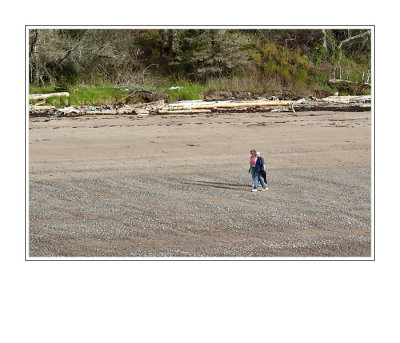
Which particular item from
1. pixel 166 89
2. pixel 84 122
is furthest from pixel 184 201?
pixel 166 89

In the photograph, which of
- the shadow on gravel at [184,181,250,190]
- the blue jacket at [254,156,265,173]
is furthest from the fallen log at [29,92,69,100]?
the blue jacket at [254,156,265,173]

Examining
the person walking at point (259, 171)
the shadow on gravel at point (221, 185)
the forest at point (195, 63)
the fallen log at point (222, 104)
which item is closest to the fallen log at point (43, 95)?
the forest at point (195, 63)

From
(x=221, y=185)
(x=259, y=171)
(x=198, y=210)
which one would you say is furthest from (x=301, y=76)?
(x=198, y=210)

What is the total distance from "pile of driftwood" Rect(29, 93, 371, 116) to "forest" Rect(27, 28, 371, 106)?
1.42 m

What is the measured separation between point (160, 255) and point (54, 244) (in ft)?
7.86

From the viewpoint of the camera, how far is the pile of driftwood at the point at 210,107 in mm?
28750

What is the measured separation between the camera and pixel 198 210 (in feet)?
45.5

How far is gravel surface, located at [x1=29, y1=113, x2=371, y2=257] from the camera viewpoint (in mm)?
11633

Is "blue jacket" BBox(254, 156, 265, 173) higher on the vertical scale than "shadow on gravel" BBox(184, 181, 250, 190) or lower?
higher

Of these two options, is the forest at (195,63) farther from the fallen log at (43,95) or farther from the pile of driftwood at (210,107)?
the pile of driftwood at (210,107)

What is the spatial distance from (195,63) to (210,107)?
23.3 ft

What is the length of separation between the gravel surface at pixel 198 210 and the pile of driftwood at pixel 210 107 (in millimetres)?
9621

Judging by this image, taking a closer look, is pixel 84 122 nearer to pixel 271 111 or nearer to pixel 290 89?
pixel 271 111

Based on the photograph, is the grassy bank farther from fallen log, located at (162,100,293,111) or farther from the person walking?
the person walking
